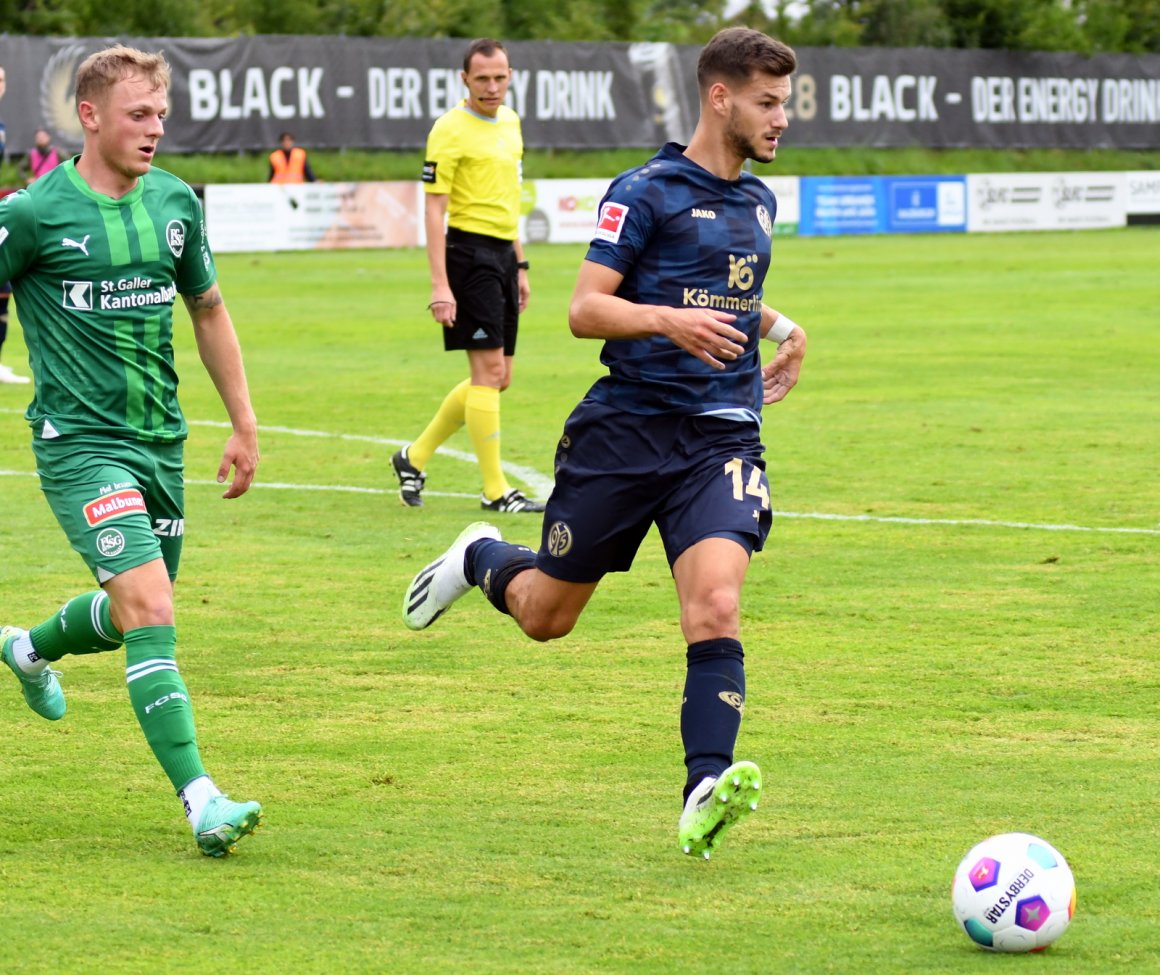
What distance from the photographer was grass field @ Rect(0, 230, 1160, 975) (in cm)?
427

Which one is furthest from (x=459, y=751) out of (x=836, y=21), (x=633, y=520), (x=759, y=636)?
(x=836, y=21)

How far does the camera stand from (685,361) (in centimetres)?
522

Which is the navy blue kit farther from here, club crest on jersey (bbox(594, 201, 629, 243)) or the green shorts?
the green shorts

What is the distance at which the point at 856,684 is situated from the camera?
6609 mm

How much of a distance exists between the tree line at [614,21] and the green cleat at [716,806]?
132 feet

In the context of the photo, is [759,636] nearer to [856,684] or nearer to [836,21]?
[856,684]

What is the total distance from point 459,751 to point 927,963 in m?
2.04

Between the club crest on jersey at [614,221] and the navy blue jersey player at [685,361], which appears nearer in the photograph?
the navy blue jersey player at [685,361]

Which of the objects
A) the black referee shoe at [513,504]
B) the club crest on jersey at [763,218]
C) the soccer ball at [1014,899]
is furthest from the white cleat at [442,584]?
the black referee shoe at [513,504]

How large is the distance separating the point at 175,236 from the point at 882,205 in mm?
37996

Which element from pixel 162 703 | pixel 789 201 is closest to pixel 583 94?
pixel 789 201

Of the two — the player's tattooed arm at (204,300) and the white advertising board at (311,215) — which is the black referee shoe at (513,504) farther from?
the white advertising board at (311,215)

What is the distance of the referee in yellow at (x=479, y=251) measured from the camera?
10203mm

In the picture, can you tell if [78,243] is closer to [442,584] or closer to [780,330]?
[442,584]
